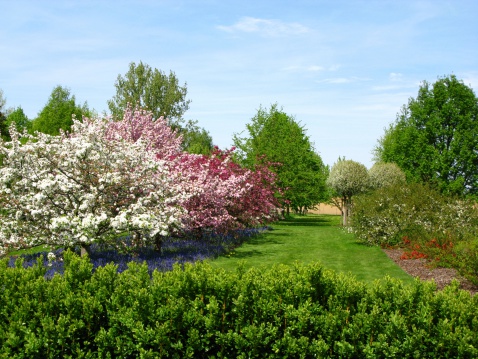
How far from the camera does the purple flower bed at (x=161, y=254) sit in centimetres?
1351

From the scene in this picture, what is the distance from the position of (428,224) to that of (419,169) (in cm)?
1887

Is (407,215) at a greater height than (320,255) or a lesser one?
greater

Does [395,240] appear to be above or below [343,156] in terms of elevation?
below

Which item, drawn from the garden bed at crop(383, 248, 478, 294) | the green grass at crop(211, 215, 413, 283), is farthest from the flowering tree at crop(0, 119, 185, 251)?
the garden bed at crop(383, 248, 478, 294)

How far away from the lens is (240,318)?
19.5ft

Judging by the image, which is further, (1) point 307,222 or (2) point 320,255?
(1) point 307,222

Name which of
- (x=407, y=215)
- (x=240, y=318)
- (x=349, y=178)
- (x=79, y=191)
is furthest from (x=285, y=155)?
(x=240, y=318)

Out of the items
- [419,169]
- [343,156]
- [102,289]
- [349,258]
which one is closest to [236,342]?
[102,289]

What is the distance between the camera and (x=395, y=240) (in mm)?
20203

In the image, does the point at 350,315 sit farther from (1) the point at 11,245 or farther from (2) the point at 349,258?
(2) the point at 349,258

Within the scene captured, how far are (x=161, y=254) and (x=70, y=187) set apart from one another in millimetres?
4877

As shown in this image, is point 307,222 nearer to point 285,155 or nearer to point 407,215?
point 285,155

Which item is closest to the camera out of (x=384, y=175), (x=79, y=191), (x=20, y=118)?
(x=79, y=191)

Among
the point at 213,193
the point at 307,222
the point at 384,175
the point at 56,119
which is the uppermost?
the point at 56,119
